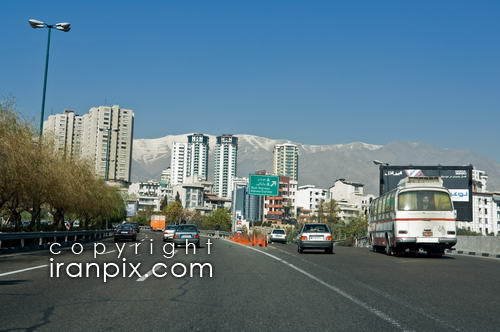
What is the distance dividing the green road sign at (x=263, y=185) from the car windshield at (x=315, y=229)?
Answer: 3190 centimetres

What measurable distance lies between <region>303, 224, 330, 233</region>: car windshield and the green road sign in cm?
3190

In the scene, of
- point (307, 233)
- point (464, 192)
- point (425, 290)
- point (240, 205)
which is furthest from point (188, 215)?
point (425, 290)

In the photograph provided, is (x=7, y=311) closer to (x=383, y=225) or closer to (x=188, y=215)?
(x=383, y=225)

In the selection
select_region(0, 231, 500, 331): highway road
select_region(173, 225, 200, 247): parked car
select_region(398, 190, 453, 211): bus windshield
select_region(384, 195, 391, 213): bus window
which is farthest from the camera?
select_region(173, 225, 200, 247): parked car

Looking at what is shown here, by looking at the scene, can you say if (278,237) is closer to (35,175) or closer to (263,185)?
(263,185)

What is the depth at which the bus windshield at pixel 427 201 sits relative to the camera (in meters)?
26.9

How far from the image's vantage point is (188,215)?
566 feet

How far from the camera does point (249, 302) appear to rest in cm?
1015

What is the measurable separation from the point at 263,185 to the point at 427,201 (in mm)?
37984

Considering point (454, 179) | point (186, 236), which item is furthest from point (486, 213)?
point (186, 236)

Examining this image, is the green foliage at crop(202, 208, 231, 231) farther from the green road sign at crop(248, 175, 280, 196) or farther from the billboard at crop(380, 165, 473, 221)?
the billboard at crop(380, 165, 473, 221)

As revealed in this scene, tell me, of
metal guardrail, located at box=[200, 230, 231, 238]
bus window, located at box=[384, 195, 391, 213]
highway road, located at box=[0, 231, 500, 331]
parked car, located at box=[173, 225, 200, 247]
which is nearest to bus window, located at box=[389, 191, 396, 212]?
bus window, located at box=[384, 195, 391, 213]

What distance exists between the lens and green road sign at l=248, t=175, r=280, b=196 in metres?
64.1

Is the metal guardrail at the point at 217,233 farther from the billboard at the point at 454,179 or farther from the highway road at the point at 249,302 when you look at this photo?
the highway road at the point at 249,302
